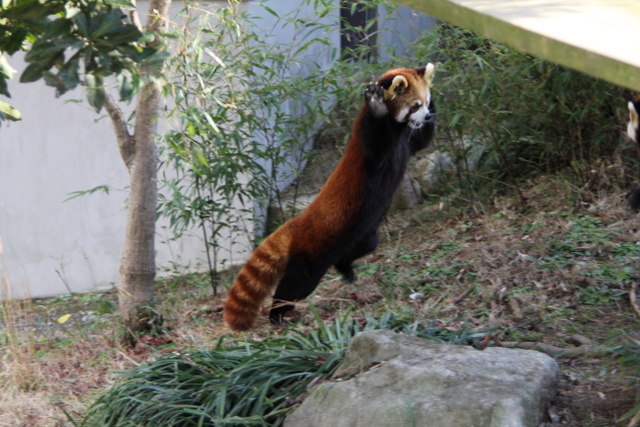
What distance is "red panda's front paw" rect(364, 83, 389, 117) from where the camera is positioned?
326 centimetres

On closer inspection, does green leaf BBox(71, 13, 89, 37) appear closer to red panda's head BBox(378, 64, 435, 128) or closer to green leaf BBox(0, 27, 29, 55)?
green leaf BBox(0, 27, 29, 55)

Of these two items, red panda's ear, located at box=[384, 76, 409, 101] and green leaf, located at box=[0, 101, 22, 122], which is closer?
green leaf, located at box=[0, 101, 22, 122]

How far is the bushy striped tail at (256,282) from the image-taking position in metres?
3.48

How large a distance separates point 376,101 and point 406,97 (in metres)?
0.24

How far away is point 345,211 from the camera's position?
344 centimetres

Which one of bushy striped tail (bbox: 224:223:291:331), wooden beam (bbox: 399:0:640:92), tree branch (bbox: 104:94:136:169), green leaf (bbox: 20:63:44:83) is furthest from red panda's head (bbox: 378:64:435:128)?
green leaf (bbox: 20:63:44:83)

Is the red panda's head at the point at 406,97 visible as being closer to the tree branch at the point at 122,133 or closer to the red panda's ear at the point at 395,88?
the red panda's ear at the point at 395,88

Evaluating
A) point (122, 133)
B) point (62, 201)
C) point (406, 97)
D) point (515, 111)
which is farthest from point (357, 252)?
point (62, 201)

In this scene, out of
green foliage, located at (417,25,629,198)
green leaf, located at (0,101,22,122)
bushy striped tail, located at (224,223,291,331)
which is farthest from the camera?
green foliage, located at (417,25,629,198)

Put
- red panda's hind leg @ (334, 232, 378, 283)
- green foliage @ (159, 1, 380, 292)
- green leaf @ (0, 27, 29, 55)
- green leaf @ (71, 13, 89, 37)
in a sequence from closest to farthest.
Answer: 1. green leaf @ (71, 13, 89, 37)
2. green leaf @ (0, 27, 29, 55)
3. red panda's hind leg @ (334, 232, 378, 283)
4. green foliage @ (159, 1, 380, 292)

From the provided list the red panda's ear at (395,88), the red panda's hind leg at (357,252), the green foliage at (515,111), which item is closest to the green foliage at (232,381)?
the red panda's hind leg at (357,252)

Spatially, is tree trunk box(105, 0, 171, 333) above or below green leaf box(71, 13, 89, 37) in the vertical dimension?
below

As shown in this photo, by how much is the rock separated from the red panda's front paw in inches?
44.9

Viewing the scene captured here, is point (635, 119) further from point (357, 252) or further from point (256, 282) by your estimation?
point (256, 282)
